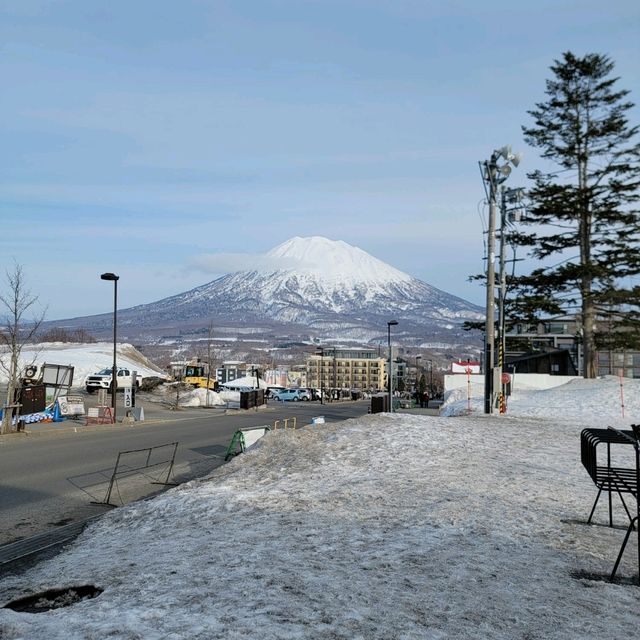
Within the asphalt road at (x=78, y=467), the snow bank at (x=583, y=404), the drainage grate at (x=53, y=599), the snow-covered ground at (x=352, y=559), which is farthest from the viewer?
the snow bank at (x=583, y=404)

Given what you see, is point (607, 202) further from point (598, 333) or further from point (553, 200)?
point (598, 333)

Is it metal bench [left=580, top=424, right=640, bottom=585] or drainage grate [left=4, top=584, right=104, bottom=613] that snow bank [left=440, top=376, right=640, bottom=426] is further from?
drainage grate [left=4, top=584, right=104, bottom=613]

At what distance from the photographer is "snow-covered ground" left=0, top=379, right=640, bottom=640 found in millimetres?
5133

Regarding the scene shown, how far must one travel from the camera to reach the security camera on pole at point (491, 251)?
26766 millimetres

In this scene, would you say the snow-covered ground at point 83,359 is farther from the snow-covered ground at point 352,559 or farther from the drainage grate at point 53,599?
the drainage grate at point 53,599

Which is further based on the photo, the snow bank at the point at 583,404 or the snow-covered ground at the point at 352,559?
the snow bank at the point at 583,404

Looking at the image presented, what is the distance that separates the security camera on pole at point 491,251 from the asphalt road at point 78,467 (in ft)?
31.5

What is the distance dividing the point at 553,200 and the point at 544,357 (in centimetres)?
2905

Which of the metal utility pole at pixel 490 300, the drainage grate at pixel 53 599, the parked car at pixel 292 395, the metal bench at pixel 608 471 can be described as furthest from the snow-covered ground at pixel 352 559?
the parked car at pixel 292 395

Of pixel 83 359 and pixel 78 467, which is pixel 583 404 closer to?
pixel 78 467

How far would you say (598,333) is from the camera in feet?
143

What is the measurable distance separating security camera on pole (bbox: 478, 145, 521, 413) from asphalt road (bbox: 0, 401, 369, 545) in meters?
9.61

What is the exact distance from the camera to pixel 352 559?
271 inches

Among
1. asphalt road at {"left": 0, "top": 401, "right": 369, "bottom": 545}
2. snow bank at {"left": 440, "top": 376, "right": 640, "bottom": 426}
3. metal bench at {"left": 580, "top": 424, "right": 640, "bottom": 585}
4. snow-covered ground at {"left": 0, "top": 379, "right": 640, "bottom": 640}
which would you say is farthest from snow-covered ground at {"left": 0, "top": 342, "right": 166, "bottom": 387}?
metal bench at {"left": 580, "top": 424, "right": 640, "bottom": 585}
